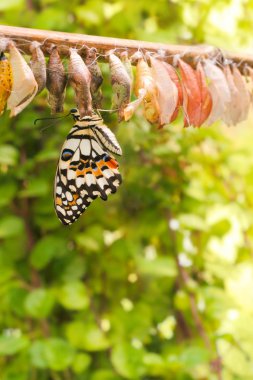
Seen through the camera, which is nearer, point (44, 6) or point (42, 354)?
point (42, 354)

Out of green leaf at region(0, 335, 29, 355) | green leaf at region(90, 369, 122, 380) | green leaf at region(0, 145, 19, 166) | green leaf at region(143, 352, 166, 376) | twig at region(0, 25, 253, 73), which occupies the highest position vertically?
twig at region(0, 25, 253, 73)

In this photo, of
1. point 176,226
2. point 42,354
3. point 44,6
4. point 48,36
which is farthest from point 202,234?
point 48,36

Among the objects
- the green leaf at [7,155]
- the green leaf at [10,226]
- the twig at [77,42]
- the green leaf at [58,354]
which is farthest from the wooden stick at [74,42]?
the green leaf at [58,354]

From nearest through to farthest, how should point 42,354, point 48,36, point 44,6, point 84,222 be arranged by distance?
point 48,36
point 42,354
point 84,222
point 44,6

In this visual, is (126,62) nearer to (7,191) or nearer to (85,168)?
(85,168)

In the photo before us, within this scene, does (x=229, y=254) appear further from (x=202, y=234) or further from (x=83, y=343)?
(x=83, y=343)

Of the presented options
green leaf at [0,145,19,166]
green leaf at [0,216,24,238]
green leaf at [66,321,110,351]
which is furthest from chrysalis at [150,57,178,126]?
green leaf at [66,321,110,351]

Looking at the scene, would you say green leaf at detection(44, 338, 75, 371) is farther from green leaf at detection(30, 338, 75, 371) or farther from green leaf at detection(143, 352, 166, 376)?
green leaf at detection(143, 352, 166, 376)
